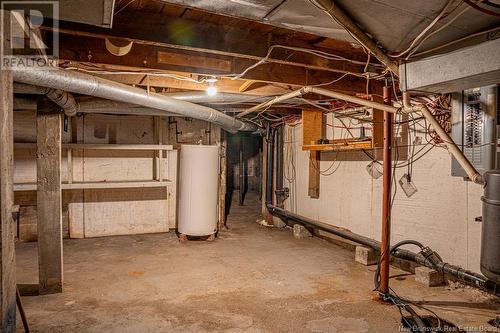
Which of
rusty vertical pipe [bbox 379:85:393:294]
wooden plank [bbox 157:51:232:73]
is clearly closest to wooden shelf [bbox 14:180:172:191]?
wooden plank [bbox 157:51:232:73]

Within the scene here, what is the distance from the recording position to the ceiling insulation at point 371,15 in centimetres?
148

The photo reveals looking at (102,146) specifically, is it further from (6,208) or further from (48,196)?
(6,208)

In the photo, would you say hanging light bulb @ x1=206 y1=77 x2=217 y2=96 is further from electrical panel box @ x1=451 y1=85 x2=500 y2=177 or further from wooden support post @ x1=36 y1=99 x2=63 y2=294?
electrical panel box @ x1=451 y1=85 x2=500 y2=177

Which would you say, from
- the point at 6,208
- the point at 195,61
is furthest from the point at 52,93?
the point at 6,208

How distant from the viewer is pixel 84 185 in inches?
184

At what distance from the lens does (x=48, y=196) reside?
2.99 m

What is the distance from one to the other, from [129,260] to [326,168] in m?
3.04

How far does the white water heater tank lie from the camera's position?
4.90 m

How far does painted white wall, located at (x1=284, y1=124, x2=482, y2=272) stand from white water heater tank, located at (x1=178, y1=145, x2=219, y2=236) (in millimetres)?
1727

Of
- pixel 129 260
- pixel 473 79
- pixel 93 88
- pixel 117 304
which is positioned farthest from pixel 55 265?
pixel 473 79

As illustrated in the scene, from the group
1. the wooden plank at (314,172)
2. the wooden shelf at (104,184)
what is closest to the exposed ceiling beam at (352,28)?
the wooden plank at (314,172)

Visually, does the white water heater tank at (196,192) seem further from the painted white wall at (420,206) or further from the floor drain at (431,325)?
the floor drain at (431,325)

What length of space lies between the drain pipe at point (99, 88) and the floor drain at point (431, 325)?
290cm

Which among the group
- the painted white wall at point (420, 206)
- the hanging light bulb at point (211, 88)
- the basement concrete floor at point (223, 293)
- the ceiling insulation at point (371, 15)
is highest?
the hanging light bulb at point (211, 88)
